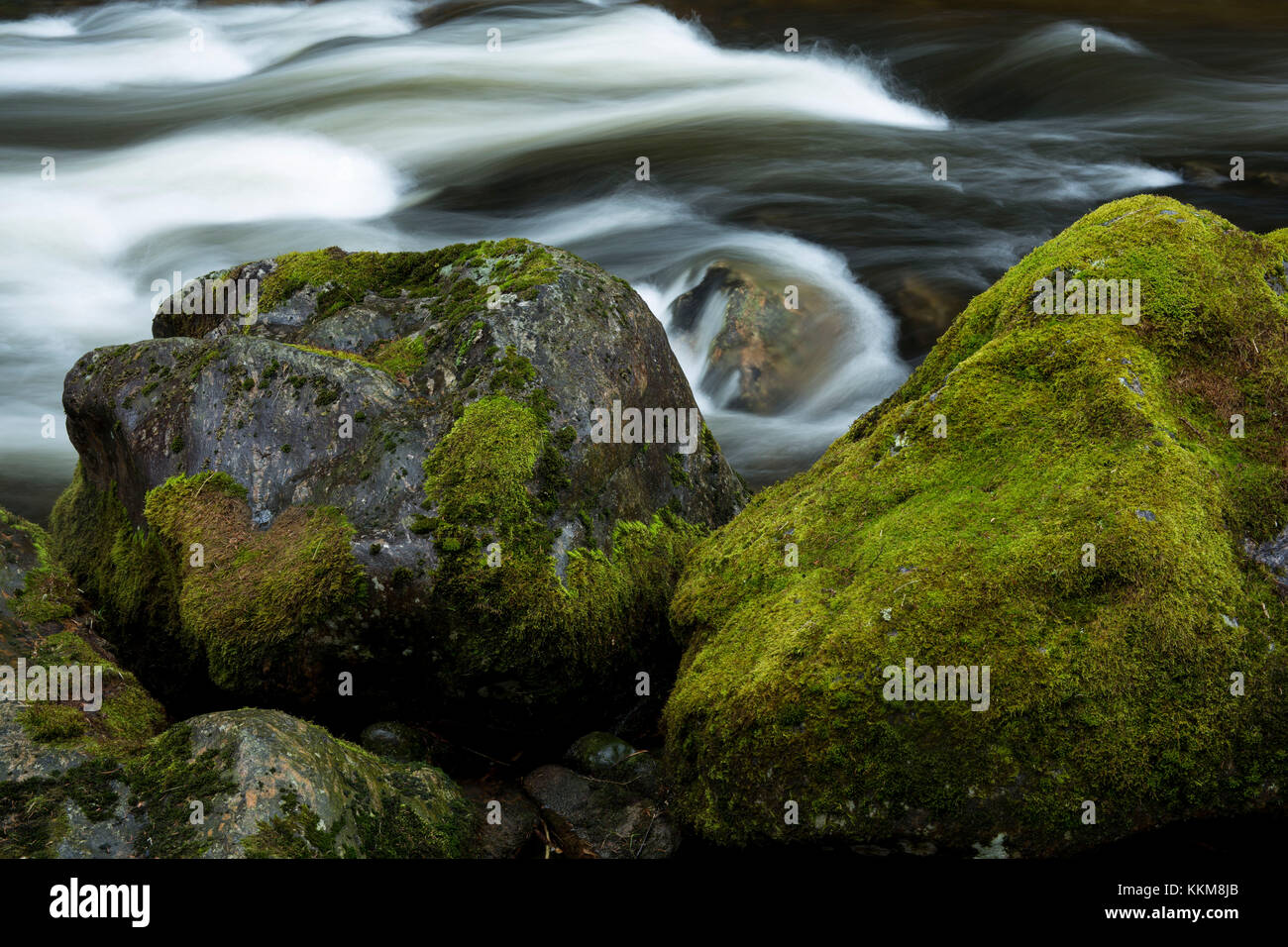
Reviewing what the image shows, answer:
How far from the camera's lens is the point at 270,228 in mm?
15227

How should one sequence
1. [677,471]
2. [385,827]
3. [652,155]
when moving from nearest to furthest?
[385,827] → [677,471] → [652,155]

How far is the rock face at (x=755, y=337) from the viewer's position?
11828 millimetres

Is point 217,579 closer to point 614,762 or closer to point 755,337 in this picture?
point 614,762

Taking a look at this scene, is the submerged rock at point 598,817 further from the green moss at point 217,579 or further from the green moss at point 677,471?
the green moss at point 677,471

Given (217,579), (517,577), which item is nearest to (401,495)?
(517,577)

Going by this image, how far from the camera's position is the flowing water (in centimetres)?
1323

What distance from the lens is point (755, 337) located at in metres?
12.2

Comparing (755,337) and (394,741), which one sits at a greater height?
(755,337)

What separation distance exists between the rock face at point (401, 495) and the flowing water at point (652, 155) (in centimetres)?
420

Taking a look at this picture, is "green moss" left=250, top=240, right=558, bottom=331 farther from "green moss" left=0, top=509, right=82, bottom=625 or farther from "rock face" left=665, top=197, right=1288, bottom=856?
"rock face" left=665, top=197, right=1288, bottom=856

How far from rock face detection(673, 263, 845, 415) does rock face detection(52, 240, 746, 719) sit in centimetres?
488

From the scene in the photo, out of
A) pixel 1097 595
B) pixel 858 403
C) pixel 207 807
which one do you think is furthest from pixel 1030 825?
pixel 858 403

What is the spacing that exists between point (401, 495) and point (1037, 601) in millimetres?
3215
